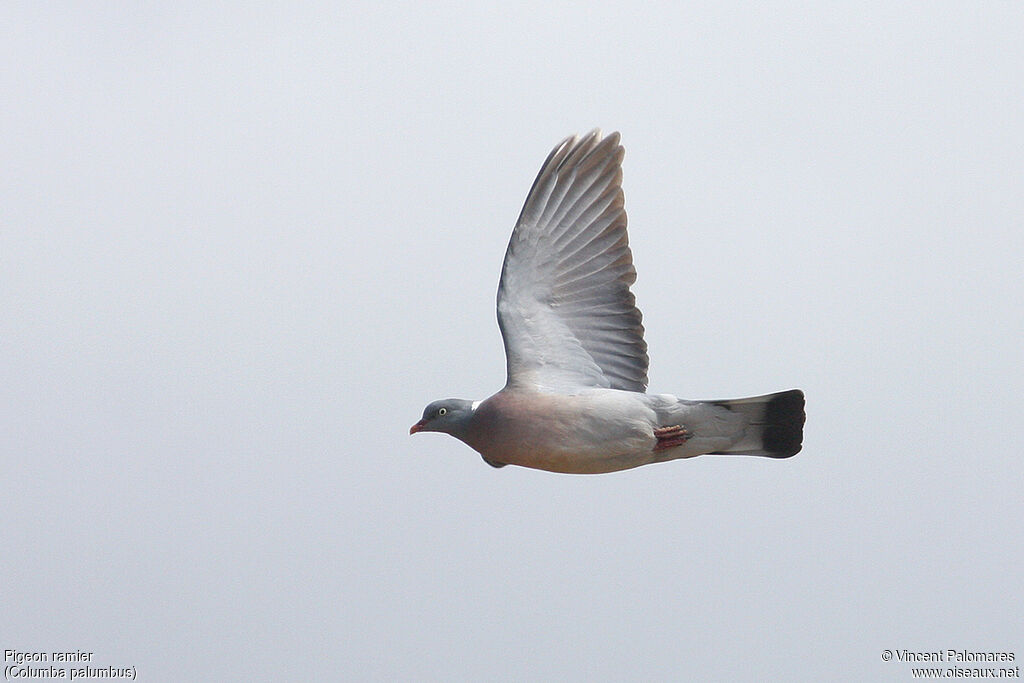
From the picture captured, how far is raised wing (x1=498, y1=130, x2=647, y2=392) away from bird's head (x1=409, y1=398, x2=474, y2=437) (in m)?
0.41

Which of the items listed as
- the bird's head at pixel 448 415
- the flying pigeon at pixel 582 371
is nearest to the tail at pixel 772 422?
the flying pigeon at pixel 582 371

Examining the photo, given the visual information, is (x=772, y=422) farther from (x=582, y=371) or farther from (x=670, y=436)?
(x=582, y=371)

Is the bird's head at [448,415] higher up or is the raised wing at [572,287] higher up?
the raised wing at [572,287]

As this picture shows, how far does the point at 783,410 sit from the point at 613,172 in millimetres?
2053

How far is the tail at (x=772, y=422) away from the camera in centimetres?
754

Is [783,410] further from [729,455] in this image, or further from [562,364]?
[562,364]

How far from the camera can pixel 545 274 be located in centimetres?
799

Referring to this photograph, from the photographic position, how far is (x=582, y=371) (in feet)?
26.0

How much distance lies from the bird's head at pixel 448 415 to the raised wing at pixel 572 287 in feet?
1.34

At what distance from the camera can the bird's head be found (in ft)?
25.8

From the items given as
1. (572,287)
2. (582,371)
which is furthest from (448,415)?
(572,287)

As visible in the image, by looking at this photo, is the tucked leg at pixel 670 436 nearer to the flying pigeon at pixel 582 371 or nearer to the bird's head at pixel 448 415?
the flying pigeon at pixel 582 371

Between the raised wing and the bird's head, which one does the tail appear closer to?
the raised wing

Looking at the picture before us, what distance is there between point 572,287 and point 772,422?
1.66m
